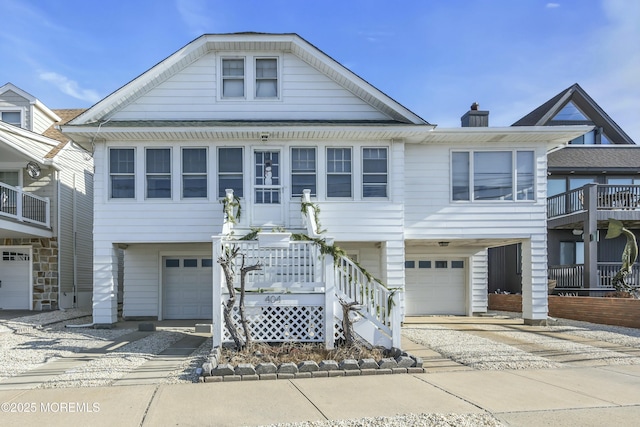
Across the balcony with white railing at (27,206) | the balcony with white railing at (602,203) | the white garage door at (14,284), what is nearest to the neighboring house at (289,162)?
the balcony with white railing at (602,203)

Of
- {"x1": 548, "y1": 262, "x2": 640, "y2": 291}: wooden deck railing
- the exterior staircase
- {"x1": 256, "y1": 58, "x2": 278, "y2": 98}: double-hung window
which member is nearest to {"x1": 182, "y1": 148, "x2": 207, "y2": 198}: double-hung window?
{"x1": 256, "y1": 58, "x2": 278, "y2": 98}: double-hung window

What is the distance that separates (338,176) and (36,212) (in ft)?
35.5

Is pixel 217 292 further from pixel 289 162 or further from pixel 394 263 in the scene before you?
pixel 394 263

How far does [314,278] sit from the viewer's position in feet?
30.0

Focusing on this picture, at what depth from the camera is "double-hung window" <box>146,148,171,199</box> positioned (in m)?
12.8

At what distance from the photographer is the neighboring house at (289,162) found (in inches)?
493

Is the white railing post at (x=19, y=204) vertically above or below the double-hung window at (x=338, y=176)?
below

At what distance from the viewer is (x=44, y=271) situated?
1673cm

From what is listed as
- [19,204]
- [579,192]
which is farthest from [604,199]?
[19,204]

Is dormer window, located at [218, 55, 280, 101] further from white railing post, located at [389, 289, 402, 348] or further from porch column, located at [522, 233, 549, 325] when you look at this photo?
porch column, located at [522, 233, 549, 325]

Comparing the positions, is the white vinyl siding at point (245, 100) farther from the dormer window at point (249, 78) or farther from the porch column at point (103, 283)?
the porch column at point (103, 283)

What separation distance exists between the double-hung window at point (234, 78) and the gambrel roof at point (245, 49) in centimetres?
34

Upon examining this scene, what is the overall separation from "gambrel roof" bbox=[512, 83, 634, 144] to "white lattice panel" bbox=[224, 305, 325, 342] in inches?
617

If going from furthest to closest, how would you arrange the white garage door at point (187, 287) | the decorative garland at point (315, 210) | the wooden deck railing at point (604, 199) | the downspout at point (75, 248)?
the downspout at point (75, 248), the wooden deck railing at point (604, 199), the white garage door at point (187, 287), the decorative garland at point (315, 210)
